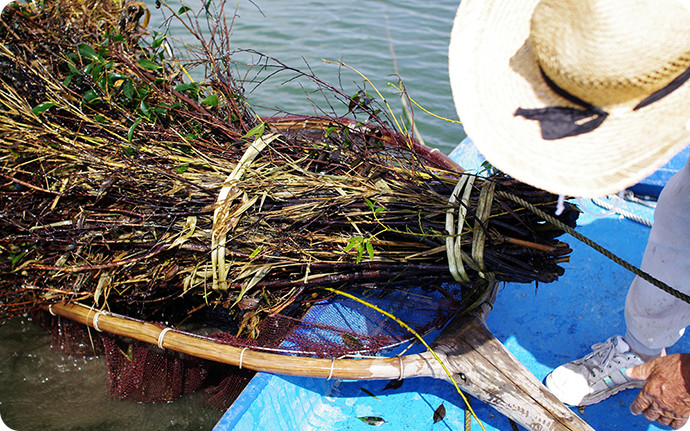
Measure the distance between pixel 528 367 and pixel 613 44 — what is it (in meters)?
1.82

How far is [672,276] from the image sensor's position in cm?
204

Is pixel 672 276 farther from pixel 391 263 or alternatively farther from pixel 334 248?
pixel 334 248

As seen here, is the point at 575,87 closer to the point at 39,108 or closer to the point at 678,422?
the point at 678,422

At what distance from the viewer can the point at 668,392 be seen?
73.2 inches

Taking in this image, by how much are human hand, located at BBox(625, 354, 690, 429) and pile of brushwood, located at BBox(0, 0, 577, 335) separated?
0.61m

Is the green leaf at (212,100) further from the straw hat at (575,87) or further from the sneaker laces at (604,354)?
the sneaker laces at (604,354)

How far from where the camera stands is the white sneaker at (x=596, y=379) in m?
2.24

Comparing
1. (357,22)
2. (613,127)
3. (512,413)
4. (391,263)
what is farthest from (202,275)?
(357,22)

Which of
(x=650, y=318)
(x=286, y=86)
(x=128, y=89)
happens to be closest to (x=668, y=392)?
(x=650, y=318)

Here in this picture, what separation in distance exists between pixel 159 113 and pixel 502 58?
207cm

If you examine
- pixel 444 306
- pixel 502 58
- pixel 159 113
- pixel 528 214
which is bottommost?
pixel 444 306

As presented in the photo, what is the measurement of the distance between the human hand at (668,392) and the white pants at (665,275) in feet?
0.85

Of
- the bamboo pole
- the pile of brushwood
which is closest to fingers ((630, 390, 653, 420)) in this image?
the pile of brushwood

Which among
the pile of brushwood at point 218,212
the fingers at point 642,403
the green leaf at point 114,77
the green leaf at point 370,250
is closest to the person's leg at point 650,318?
the fingers at point 642,403
